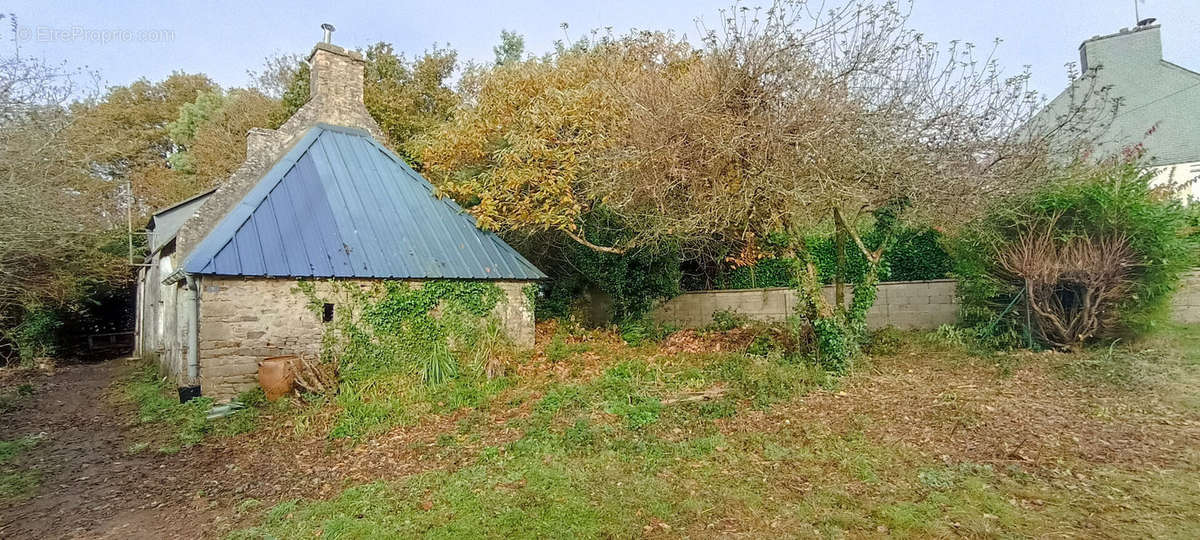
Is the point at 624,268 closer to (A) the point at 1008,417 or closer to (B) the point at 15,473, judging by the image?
(A) the point at 1008,417

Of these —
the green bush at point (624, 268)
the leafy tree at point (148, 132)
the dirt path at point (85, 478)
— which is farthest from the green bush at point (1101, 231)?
the leafy tree at point (148, 132)

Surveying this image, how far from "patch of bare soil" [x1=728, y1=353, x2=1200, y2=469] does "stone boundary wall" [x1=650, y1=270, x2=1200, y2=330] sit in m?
3.24

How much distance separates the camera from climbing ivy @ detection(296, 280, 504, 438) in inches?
331

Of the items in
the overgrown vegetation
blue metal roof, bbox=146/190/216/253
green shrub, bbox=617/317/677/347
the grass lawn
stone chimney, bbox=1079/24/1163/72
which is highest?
stone chimney, bbox=1079/24/1163/72

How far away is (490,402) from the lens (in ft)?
25.7

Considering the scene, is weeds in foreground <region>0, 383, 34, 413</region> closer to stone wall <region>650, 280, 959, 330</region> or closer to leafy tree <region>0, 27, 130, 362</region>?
leafy tree <region>0, 27, 130, 362</region>

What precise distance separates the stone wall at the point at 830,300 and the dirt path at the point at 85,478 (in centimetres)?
1083

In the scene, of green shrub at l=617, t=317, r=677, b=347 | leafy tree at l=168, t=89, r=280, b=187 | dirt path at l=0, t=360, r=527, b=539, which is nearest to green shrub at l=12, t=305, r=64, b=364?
leafy tree at l=168, t=89, r=280, b=187

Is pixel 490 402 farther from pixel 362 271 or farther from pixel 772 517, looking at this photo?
pixel 772 517

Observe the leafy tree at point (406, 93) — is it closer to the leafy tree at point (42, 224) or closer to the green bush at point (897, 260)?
the leafy tree at point (42, 224)

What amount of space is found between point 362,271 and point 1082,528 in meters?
9.51

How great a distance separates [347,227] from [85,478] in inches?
206

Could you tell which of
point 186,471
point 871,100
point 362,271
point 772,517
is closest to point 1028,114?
point 871,100

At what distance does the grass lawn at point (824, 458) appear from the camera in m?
3.88
